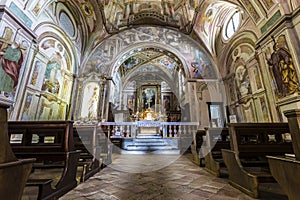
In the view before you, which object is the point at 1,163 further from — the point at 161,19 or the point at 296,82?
the point at 161,19

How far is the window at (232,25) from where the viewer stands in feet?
22.9

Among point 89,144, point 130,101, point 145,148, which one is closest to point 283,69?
point 145,148

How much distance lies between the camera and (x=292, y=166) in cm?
106

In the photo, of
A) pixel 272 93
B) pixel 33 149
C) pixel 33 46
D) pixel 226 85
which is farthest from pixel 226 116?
pixel 33 46

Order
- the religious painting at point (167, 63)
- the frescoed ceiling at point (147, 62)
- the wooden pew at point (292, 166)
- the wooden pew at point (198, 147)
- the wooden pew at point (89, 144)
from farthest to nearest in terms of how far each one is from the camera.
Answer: the religious painting at point (167, 63)
the frescoed ceiling at point (147, 62)
the wooden pew at point (198, 147)
the wooden pew at point (89, 144)
the wooden pew at point (292, 166)

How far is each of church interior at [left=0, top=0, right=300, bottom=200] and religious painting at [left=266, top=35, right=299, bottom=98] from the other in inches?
1.3

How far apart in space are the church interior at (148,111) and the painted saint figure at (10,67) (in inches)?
1.1

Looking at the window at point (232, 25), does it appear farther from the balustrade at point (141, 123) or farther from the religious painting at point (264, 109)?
the balustrade at point (141, 123)

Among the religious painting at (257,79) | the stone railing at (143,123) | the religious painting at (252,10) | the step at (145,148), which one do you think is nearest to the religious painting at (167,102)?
the stone railing at (143,123)

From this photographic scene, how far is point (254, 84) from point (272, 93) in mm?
1152

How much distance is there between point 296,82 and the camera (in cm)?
383

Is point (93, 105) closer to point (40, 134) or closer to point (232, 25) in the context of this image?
point (40, 134)

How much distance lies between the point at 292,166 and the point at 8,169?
1993 mm

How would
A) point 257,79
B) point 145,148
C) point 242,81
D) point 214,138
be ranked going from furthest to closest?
point 242,81
point 145,148
point 257,79
point 214,138
